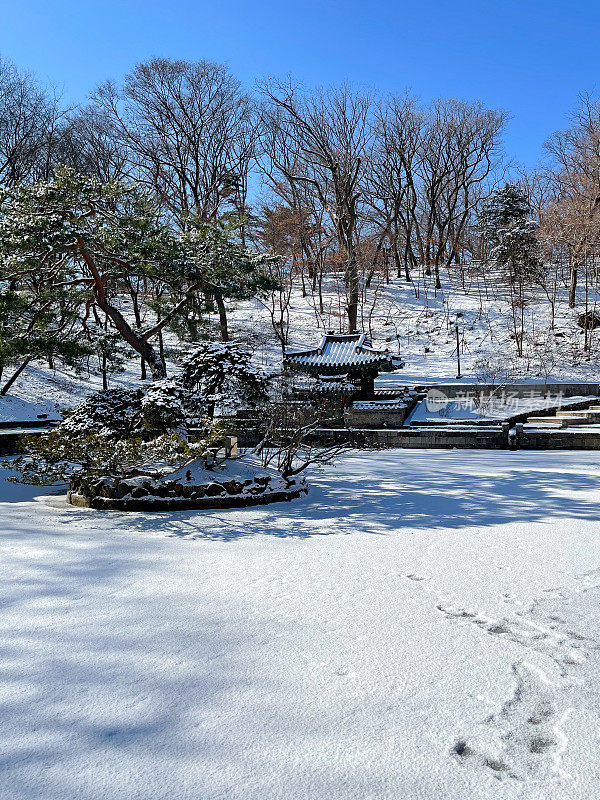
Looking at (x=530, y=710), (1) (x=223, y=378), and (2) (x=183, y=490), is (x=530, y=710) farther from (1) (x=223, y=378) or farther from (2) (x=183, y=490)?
(1) (x=223, y=378)

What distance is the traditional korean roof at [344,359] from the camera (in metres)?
19.6

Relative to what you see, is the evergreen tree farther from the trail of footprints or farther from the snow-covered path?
the trail of footprints

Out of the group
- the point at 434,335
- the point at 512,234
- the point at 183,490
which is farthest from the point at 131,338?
the point at 512,234

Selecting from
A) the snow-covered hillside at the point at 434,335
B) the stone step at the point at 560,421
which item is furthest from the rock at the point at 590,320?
the stone step at the point at 560,421

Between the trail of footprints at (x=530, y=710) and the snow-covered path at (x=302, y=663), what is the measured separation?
0.03ft

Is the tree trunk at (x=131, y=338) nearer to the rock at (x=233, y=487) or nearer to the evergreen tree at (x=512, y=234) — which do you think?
the rock at (x=233, y=487)

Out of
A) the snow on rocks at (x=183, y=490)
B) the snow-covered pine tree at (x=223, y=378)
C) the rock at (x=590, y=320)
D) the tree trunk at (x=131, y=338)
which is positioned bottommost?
the snow on rocks at (x=183, y=490)

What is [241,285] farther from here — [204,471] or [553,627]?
[553,627]

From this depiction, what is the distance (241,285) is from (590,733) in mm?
10284

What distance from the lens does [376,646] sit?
3137 mm

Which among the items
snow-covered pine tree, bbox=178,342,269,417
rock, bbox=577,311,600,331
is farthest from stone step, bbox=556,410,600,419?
snow-covered pine tree, bbox=178,342,269,417

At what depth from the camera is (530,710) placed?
2488 mm

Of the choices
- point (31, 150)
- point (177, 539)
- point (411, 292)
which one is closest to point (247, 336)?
point (411, 292)

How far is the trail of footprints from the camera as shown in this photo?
2.14 m
